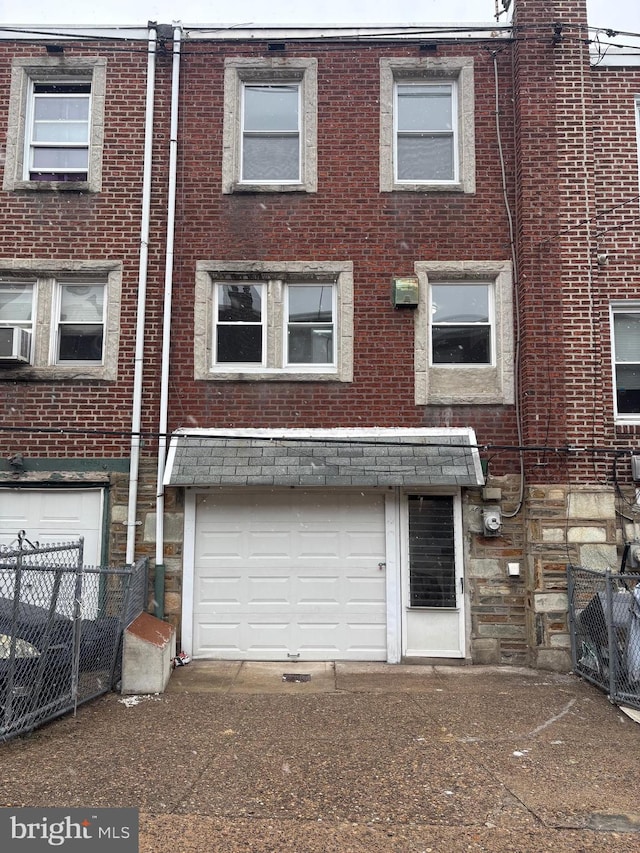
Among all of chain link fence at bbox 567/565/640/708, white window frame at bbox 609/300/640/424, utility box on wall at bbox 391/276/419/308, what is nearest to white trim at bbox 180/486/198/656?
utility box on wall at bbox 391/276/419/308

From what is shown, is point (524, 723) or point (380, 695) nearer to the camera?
point (524, 723)

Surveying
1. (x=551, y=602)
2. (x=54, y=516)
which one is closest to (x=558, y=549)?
(x=551, y=602)

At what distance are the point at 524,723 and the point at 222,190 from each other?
759cm

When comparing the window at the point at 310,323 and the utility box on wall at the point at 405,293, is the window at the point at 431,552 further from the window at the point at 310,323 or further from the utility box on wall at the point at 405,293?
the utility box on wall at the point at 405,293

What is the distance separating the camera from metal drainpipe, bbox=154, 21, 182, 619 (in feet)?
28.7

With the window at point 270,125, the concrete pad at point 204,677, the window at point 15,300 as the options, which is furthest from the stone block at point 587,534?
the window at point 15,300

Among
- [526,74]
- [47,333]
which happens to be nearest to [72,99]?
[47,333]

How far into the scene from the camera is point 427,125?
386 inches

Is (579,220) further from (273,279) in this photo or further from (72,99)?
(72,99)

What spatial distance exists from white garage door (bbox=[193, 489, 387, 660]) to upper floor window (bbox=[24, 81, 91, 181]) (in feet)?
16.8

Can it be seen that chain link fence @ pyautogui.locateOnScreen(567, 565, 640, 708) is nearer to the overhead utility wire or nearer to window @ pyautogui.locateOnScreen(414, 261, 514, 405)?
the overhead utility wire

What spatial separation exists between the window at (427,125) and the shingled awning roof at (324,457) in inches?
139

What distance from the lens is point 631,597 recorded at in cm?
728

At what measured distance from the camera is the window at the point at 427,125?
9.50 m
